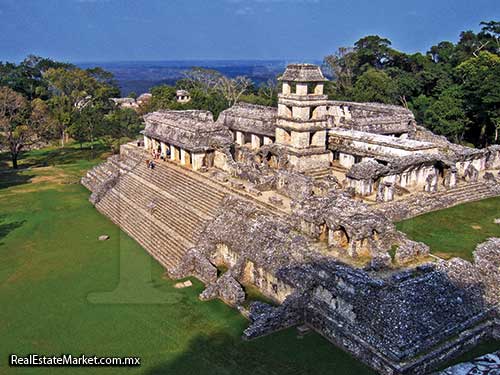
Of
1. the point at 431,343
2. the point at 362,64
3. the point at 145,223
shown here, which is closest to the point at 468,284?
the point at 431,343

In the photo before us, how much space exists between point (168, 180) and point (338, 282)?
1235cm

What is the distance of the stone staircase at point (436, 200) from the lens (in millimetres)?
19641

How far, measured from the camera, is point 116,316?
538 inches

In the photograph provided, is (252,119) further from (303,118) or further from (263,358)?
(263,358)

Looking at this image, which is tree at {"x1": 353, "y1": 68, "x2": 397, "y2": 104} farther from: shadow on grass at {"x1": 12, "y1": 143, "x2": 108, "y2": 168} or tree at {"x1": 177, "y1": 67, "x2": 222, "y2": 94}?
shadow on grass at {"x1": 12, "y1": 143, "x2": 108, "y2": 168}

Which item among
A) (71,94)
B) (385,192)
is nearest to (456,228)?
(385,192)

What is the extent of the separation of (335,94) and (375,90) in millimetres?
5751

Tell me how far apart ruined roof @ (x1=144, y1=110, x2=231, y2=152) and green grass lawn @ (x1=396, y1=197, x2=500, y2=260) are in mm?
9680

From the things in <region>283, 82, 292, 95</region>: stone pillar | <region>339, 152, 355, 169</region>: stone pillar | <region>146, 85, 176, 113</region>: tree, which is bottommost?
<region>339, 152, 355, 169</region>: stone pillar

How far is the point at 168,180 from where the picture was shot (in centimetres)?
2270

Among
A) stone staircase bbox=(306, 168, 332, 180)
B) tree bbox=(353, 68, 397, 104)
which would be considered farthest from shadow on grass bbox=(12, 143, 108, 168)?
tree bbox=(353, 68, 397, 104)

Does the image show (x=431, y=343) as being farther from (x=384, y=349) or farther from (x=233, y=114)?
(x=233, y=114)


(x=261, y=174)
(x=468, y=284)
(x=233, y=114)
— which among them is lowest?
(x=468, y=284)

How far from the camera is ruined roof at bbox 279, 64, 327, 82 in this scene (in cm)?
2219
